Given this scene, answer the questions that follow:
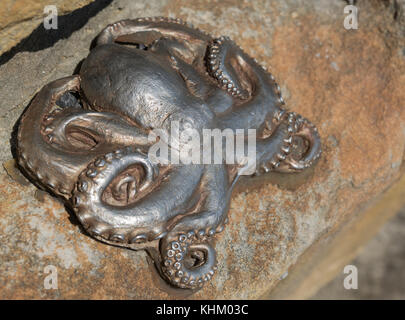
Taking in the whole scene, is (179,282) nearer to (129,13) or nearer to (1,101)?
(1,101)

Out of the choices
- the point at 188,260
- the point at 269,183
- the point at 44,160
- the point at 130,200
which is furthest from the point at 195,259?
the point at 44,160

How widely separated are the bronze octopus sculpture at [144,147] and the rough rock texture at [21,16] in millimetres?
165

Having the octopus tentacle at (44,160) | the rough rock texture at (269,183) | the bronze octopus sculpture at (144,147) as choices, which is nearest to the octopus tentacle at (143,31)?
the bronze octopus sculpture at (144,147)

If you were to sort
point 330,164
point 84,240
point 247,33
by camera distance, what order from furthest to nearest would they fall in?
point 247,33, point 330,164, point 84,240

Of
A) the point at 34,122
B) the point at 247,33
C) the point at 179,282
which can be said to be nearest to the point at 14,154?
the point at 34,122

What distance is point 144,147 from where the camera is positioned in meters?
1.29

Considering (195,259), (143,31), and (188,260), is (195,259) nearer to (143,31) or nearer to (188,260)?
(188,260)

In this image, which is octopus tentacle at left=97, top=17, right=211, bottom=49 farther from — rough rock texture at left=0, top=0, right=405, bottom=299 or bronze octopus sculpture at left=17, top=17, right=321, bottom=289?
rough rock texture at left=0, top=0, right=405, bottom=299

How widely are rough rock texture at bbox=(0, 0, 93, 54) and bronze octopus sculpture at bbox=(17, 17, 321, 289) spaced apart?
0.17m

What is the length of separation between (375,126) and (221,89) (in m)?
0.73

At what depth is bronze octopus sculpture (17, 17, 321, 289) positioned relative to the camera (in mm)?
1215

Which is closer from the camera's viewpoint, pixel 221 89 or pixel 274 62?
pixel 221 89

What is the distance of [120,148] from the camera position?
1.25 m

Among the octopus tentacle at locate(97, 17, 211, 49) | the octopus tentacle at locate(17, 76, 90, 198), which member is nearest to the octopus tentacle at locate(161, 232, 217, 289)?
the octopus tentacle at locate(17, 76, 90, 198)
